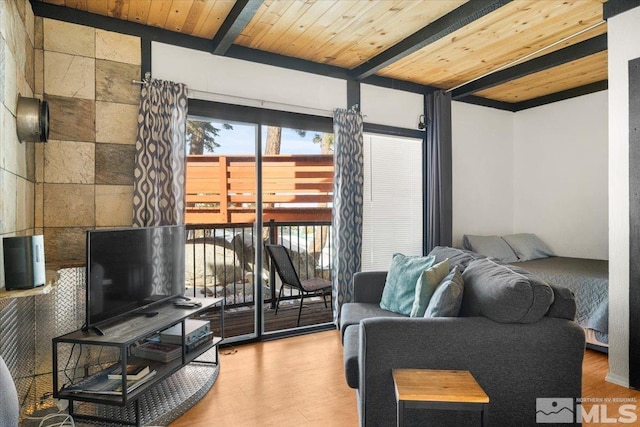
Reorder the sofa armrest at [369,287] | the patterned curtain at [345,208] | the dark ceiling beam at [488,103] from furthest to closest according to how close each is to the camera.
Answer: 1. the dark ceiling beam at [488,103]
2. the patterned curtain at [345,208]
3. the sofa armrest at [369,287]

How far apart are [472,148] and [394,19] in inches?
95.6

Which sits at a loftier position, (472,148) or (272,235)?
(472,148)

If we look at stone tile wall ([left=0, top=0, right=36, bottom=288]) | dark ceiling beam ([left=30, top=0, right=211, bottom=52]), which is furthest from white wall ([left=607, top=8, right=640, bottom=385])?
stone tile wall ([left=0, top=0, right=36, bottom=288])

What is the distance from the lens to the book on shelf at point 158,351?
98.7 inches

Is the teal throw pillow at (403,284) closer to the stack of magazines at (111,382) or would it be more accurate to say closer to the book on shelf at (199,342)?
the book on shelf at (199,342)

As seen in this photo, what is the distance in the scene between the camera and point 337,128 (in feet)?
12.8

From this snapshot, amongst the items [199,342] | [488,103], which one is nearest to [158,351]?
[199,342]

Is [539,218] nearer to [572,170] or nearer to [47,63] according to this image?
[572,170]

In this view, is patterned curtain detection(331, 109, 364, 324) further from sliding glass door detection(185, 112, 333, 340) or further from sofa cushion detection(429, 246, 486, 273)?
sofa cushion detection(429, 246, 486, 273)

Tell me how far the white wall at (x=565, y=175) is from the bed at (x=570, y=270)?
266 mm

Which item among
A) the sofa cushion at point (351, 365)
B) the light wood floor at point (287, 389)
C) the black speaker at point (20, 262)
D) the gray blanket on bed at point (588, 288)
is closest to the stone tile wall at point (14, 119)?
the black speaker at point (20, 262)

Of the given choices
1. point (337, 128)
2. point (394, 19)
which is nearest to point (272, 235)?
point (337, 128)

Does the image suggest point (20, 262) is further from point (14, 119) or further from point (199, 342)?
point (199, 342)

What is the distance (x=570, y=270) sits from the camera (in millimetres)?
3682
